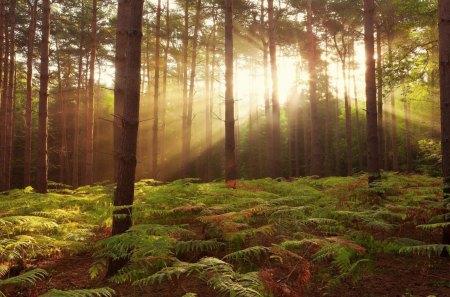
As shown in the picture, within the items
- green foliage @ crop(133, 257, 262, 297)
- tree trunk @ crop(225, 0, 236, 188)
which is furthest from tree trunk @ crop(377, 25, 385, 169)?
green foliage @ crop(133, 257, 262, 297)

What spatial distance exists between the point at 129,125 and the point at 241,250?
2662 millimetres

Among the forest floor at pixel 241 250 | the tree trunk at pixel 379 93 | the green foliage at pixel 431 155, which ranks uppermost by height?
the tree trunk at pixel 379 93

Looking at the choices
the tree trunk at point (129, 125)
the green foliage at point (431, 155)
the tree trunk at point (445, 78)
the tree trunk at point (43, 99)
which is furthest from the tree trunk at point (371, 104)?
the tree trunk at point (43, 99)

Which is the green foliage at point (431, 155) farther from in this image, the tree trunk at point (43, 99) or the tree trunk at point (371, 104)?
the tree trunk at point (43, 99)

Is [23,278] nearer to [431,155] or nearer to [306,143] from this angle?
[431,155]

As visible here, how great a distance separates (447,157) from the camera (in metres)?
5.95

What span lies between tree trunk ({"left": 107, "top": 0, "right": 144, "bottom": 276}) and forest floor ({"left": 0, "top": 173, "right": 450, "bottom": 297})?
0.35 m

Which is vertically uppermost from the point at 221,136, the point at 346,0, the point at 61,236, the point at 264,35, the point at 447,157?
the point at 346,0

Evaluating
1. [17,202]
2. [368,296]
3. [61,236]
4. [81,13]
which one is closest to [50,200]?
[17,202]

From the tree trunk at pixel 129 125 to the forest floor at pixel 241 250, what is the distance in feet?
1.13

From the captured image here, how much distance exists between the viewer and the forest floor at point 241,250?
403cm

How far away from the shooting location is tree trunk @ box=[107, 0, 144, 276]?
18.2 feet

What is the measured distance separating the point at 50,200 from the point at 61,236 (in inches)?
107

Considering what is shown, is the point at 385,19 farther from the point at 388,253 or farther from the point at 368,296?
the point at 368,296
